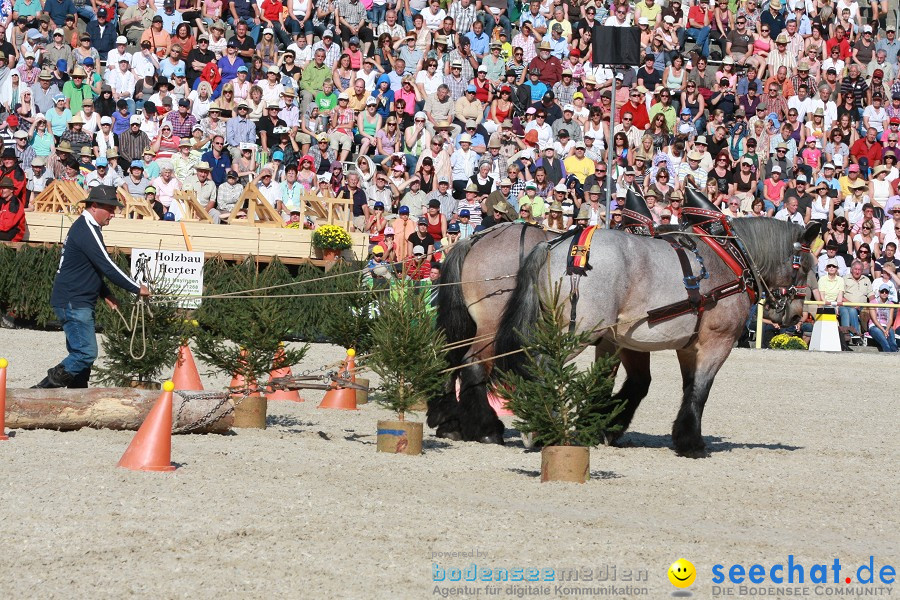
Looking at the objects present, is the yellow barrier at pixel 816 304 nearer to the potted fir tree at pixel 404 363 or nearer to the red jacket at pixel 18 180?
the red jacket at pixel 18 180

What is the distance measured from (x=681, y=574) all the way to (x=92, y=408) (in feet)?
17.9

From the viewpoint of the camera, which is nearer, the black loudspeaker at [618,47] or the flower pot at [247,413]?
the flower pot at [247,413]

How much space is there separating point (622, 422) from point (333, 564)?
220 inches

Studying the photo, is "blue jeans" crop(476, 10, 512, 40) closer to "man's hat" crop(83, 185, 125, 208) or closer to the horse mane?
the horse mane

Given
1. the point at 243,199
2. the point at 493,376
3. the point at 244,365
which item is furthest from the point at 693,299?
the point at 243,199

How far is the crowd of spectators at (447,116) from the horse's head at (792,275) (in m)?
7.01

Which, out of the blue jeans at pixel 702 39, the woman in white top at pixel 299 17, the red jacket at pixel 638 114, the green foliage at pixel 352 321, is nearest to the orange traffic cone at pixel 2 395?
the green foliage at pixel 352 321

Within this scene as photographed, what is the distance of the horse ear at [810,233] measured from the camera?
468 inches

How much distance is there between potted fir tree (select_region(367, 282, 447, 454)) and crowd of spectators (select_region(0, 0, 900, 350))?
25.8 ft

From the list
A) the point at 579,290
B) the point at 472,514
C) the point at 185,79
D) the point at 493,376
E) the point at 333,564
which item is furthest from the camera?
the point at 185,79

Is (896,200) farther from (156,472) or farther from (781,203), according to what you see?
(156,472)

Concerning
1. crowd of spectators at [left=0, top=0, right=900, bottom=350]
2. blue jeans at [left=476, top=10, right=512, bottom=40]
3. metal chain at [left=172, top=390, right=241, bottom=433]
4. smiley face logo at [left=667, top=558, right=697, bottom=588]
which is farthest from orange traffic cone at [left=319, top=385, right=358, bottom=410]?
blue jeans at [left=476, top=10, right=512, bottom=40]

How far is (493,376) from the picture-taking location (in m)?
11.3

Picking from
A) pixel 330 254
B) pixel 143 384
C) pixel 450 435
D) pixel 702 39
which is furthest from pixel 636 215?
pixel 702 39
